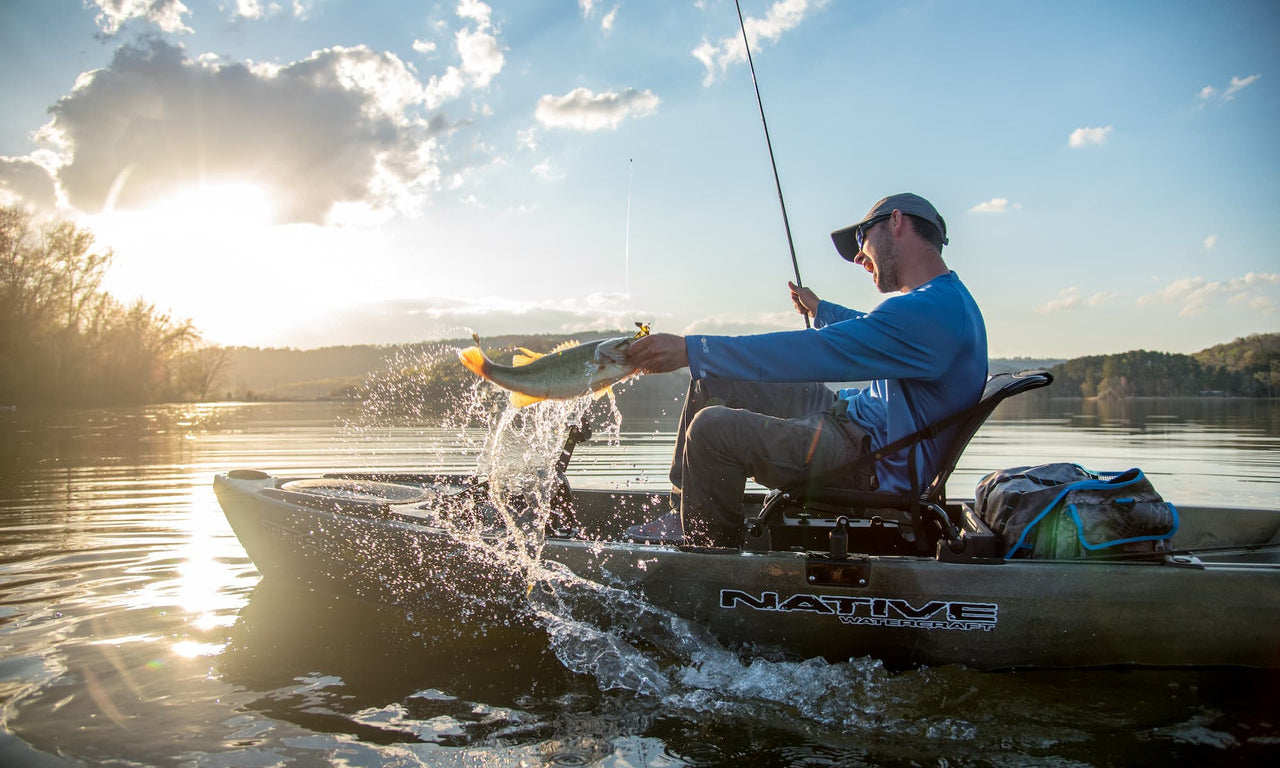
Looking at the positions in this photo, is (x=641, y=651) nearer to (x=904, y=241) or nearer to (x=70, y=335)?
(x=904, y=241)

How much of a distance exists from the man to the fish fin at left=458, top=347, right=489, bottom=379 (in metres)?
0.78

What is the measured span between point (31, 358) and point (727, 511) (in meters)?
49.7

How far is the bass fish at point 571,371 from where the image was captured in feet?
12.0

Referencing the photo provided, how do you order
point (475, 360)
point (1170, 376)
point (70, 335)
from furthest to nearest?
point (1170, 376), point (70, 335), point (475, 360)

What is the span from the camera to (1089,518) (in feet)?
11.2

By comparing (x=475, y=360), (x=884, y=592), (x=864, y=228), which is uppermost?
(x=864, y=228)

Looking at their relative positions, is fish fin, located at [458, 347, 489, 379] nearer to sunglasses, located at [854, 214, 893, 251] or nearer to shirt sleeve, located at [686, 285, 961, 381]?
shirt sleeve, located at [686, 285, 961, 381]

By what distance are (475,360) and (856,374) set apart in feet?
5.97

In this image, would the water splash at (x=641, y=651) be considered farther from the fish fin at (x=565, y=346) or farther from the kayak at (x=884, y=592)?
the fish fin at (x=565, y=346)

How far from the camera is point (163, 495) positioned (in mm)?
9734

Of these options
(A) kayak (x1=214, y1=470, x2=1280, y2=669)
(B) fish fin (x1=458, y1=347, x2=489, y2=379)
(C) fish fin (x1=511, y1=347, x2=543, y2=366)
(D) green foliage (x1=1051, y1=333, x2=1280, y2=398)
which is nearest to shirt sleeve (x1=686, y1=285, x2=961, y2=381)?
(A) kayak (x1=214, y1=470, x2=1280, y2=669)

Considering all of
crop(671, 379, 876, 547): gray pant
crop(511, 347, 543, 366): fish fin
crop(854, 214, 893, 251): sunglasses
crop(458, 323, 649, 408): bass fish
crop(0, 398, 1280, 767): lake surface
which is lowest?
crop(0, 398, 1280, 767): lake surface

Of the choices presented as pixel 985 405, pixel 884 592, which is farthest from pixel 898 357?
pixel 884 592

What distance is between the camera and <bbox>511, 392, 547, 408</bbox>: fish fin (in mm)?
3854
